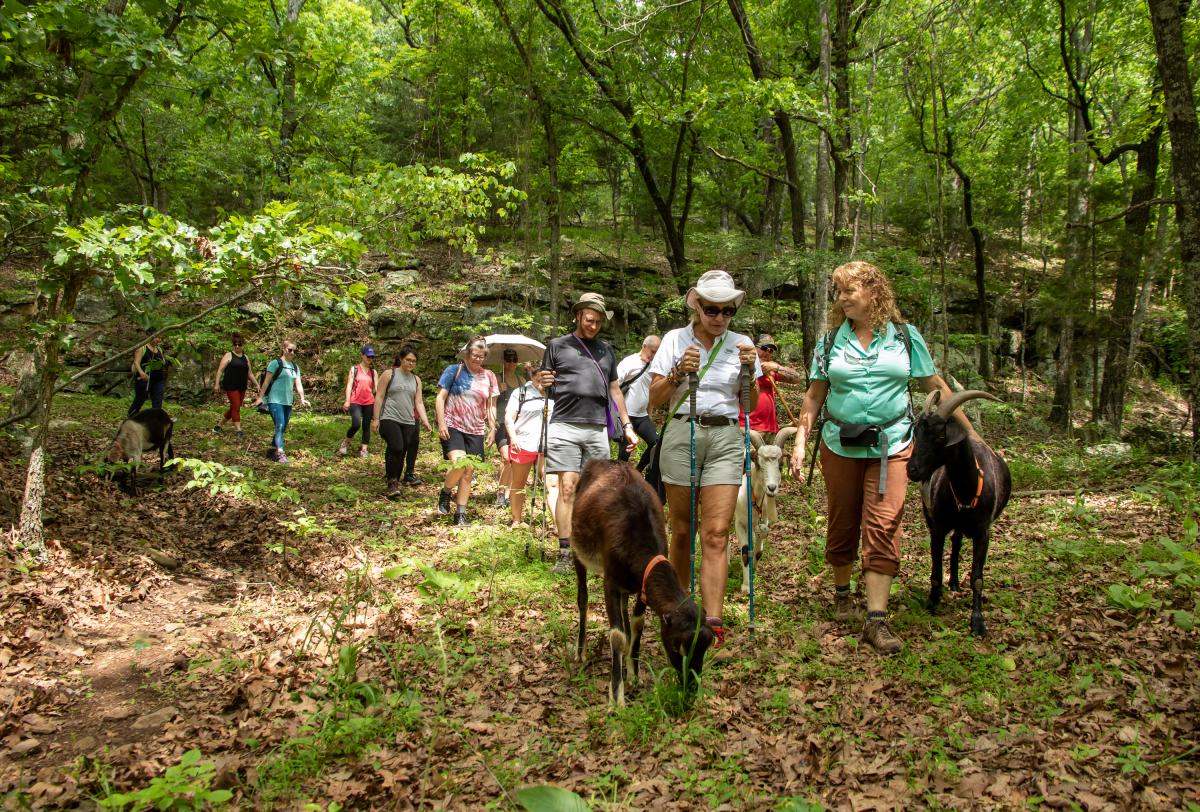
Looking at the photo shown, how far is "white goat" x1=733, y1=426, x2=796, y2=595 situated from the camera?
614cm

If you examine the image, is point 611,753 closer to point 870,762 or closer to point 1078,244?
point 870,762

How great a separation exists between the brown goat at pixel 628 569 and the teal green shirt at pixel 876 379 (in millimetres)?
1411

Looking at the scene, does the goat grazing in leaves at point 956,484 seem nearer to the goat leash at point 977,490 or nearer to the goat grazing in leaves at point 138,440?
the goat leash at point 977,490

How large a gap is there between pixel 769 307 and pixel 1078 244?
6.95 meters

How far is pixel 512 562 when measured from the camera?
22.3 ft

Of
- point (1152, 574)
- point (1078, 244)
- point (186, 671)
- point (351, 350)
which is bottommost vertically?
point (186, 671)

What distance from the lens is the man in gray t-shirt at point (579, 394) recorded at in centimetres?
609

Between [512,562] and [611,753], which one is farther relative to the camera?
[512,562]

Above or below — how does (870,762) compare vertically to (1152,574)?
below

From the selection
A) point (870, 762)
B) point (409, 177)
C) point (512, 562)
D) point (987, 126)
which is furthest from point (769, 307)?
point (870, 762)

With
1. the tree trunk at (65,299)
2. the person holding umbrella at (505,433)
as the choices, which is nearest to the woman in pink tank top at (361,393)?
the person holding umbrella at (505,433)

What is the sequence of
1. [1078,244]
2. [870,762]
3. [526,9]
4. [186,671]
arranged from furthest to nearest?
[526,9] < [1078,244] < [186,671] < [870,762]

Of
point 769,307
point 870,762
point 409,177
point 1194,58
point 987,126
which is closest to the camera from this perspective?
point 870,762

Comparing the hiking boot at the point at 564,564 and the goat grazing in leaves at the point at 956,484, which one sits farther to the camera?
the hiking boot at the point at 564,564
